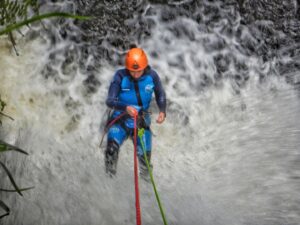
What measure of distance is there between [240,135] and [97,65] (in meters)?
1.81

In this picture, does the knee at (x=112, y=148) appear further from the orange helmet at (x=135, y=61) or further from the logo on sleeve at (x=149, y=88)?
the orange helmet at (x=135, y=61)

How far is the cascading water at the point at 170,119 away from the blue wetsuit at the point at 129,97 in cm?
49

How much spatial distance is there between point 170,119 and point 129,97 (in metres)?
0.95

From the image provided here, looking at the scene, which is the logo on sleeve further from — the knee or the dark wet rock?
the dark wet rock

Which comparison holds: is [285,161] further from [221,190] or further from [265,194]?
[221,190]

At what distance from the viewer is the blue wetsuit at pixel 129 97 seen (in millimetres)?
3410

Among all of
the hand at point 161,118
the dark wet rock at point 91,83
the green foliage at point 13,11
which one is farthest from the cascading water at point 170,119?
the hand at point 161,118

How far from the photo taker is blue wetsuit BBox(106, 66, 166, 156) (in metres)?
3.41

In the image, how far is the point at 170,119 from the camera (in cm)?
429

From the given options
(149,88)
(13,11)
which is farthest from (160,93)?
(13,11)

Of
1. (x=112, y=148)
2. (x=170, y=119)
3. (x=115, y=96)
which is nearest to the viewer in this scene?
(x=115, y=96)

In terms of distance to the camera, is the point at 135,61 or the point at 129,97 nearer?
the point at 135,61

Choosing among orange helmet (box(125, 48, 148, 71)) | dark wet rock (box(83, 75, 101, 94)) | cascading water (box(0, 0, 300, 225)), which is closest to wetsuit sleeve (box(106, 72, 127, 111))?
orange helmet (box(125, 48, 148, 71))

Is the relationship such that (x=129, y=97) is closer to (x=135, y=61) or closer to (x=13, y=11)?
(x=135, y=61)
